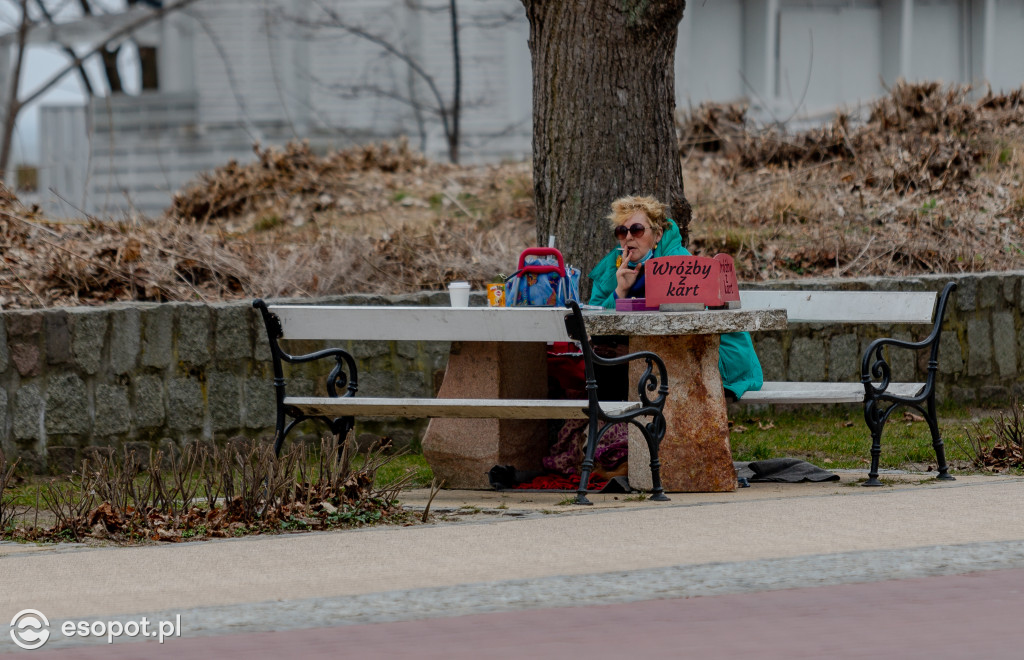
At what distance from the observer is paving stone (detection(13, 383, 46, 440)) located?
348 inches

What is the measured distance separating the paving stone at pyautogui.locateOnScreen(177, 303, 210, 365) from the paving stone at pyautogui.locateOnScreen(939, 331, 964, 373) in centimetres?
515

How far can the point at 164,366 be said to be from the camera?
29.8 ft

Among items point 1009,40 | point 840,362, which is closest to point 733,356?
point 840,362

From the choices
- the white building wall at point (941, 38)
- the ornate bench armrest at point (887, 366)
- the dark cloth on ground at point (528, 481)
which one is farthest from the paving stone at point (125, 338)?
the white building wall at point (941, 38)

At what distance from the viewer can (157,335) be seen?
358 inches

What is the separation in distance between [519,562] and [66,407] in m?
4.92

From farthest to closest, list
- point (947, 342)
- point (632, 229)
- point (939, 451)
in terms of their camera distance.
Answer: point (947, 342) → point (632, 229) → point (939, 451)

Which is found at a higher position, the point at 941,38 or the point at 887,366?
the point at 941,38

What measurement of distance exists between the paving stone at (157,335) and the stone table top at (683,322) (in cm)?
352

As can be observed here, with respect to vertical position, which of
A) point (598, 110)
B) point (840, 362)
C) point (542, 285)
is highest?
point (598, 110)

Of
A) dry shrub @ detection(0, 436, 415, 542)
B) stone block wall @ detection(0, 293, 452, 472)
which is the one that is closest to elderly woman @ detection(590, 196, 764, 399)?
dry shrub @ detection(0, 436, 415, 542)

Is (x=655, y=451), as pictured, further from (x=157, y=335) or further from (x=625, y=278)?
(x=157, y=335)

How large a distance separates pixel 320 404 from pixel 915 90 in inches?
378

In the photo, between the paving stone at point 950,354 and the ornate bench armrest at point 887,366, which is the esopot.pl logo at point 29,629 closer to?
the ornate bench armrest at point 887,366
